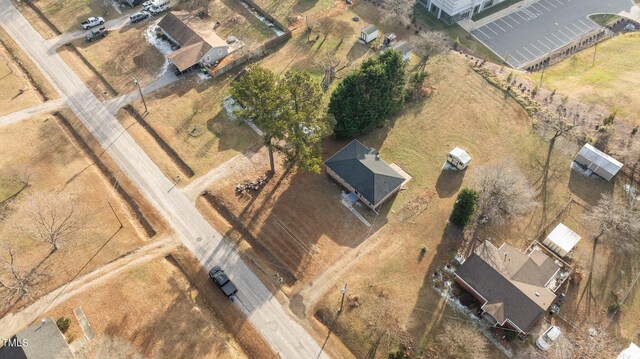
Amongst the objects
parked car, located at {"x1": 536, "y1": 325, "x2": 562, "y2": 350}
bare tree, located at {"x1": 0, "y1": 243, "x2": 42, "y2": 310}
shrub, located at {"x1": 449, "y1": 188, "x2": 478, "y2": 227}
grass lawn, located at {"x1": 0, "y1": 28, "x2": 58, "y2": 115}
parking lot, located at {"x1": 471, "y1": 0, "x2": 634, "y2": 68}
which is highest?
grass lawn, located at {"x1": 0, "y1": 28, "x2": 58, "y2": 115}

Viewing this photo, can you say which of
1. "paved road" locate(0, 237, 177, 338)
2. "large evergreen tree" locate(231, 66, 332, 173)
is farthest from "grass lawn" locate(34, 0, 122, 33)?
"paved road" locate(0, 237, 177, 338)

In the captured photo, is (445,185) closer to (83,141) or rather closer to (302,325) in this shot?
(302,325)

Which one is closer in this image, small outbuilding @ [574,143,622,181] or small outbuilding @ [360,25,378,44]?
small outbuilding @ [574,143,622,181]

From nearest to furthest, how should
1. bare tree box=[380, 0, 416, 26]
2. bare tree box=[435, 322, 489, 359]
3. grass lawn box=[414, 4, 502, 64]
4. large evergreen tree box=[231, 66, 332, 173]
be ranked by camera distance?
bare tree box=[435, 322, 489, 359] < large evergreen tree box=[231, 66, 332, 173] < grass lawn box=[414, 4, 502, 64] < bare tree box=[380, 0, 416, 26]

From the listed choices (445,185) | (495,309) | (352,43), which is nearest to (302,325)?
(495,309)

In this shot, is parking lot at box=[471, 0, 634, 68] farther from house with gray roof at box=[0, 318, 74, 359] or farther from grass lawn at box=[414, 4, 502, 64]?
house with gray roof at box=[0, 318, 74, 359]

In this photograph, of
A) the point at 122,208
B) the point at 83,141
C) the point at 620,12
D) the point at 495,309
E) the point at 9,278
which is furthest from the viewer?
the point at 620,12

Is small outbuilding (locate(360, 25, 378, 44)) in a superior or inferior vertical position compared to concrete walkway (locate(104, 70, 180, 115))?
inferior
